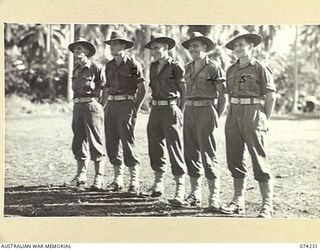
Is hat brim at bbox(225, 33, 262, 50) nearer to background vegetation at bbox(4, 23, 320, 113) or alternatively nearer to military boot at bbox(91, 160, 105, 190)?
background vegetation at bbox(4, 23, 320, 113)

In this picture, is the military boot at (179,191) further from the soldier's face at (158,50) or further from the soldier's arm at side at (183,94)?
the soldier's face at (158,50)

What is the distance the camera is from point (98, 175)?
2402 mm

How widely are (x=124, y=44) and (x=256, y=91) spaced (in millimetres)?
594

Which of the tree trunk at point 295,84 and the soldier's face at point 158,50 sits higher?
the soldier's face at point 158,50

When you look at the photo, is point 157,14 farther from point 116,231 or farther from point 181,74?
point 116,231

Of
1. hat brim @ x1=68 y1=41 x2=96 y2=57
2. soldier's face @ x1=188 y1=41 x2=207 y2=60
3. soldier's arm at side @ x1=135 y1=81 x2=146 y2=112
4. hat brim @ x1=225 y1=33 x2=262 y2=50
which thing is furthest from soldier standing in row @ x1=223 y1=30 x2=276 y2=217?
hat brim @ x1=68 y1=41 x2=96 y2=57

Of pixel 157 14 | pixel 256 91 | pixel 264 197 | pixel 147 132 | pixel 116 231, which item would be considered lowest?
pixel 116 231

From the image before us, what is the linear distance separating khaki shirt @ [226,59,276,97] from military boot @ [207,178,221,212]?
0.37m

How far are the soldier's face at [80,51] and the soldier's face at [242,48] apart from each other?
2.08 ft

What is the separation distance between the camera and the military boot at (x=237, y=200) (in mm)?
2342

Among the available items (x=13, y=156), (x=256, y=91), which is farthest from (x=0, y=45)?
(x=256, y=91)

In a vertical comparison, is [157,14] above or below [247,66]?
above

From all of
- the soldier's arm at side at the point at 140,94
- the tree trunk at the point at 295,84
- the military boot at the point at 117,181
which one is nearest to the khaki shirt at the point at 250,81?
the tree trunk at the point at 295,84

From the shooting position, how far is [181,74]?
234 cm
